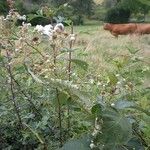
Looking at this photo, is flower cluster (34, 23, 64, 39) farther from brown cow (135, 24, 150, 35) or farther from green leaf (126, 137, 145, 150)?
brown cow (135, 24, 150, 35)

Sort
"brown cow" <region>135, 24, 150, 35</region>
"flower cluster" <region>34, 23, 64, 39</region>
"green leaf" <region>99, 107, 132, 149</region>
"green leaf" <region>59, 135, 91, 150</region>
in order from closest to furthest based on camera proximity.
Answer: "green leaf" <region>99, 107, 132, 149</region> → "green leaf" <region>59, 135, 91, 150</region> → "flower cluster" <region>34, 23, 64, 39</region> → "brown cow" <region>135, 24, 150, 35</region>

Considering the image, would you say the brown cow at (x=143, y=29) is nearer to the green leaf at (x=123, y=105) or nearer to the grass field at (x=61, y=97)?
the grass field at (x=61, y=97)

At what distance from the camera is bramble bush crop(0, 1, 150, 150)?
157 centimetres

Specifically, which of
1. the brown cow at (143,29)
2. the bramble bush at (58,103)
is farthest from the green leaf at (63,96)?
the brown cow at (143,29)

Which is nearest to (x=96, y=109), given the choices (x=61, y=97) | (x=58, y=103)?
(x=61, y=97)

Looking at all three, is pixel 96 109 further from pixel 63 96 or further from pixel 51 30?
pixel 51 30

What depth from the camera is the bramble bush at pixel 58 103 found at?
61.7 inches

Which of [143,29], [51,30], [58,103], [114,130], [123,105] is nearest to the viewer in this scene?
[114,130]

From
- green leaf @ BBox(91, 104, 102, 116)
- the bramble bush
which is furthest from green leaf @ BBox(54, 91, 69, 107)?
green leaf @ BBox(91, 104, 102, 116)

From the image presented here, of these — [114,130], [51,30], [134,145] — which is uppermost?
[51,30]

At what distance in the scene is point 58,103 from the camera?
191 centimetres

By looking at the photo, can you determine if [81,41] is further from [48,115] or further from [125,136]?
[125,136]

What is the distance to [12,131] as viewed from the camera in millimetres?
2773

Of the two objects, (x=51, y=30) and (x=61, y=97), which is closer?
(x=61, y=97)
